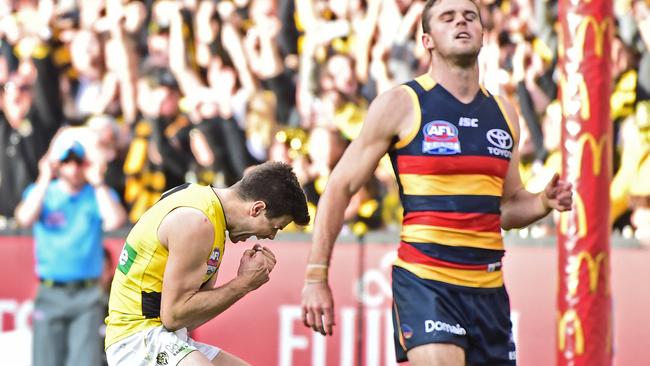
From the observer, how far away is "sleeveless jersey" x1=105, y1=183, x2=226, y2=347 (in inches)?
192

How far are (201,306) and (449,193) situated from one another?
1.15 meters

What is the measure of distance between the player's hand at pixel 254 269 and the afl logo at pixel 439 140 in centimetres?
86

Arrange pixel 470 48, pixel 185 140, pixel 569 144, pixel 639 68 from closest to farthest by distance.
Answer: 1. pixel 470 48
2. pixel 569 144
3. pixel 639 68
4. pixel 185 140

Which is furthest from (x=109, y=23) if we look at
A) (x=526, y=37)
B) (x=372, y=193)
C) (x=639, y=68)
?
(x=639, y=68)

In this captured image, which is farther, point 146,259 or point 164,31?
point 164,31

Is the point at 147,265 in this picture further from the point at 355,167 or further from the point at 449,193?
the point at 449,193

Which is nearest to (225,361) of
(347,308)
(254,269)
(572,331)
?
(254,269)

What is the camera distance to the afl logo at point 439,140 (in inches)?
185

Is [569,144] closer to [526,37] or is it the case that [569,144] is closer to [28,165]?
[526,37]

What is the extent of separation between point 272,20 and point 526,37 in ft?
6.24

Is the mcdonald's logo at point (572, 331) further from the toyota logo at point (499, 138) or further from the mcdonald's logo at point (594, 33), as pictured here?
the toyota logo at point (499, 138)

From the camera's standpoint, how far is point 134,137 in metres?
8.53

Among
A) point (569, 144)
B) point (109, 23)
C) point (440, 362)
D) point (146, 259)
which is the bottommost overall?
point (440, 362)

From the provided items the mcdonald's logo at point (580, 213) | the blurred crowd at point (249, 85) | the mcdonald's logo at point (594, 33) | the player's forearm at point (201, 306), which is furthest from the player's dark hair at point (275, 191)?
the blurred crowd at point (249, 85)
